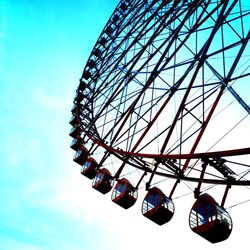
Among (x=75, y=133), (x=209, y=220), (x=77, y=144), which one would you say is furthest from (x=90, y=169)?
(x=209, y=220)

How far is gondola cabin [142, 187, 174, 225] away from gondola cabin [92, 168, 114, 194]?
4.26 metres

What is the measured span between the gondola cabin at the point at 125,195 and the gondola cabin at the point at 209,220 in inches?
160

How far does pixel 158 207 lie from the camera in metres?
9.10

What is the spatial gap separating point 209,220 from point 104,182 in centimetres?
700

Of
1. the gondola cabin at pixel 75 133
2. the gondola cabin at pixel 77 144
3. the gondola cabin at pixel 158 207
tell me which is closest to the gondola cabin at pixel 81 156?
the gondola cabin at pixel 77 144

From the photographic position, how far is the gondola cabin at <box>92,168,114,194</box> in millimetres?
13648

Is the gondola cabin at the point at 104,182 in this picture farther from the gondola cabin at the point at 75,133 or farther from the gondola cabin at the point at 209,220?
the gondola cabin at the point at 75,133

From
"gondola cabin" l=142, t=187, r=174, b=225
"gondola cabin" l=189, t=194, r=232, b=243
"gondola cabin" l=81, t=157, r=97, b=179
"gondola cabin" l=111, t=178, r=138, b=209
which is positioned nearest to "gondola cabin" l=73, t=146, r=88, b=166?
"gondola cabin" l=81, t=157, r=97, b=179

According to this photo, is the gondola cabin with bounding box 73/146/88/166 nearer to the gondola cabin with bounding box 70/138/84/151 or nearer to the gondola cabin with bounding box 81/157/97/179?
the gondola cabin with bounding box 70/138/84/151

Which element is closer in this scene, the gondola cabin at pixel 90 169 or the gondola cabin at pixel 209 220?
the gondola cabin at pixel 209 220

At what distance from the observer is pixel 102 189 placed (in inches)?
545

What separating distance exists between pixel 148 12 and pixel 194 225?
14534mm

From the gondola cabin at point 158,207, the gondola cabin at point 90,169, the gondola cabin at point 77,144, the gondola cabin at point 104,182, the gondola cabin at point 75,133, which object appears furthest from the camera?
the gondola cabin at point 75,133

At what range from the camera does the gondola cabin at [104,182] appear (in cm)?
1365
